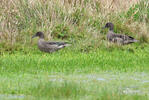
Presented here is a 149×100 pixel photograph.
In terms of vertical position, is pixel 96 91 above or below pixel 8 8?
above

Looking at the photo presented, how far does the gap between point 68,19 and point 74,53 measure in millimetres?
3283

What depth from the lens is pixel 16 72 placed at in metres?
8.94

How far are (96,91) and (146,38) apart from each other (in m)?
8.22

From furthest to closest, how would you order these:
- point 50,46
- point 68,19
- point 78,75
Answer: point 68,19, point 50,46, point 78,75

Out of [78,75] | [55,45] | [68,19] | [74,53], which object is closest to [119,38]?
[74,53]

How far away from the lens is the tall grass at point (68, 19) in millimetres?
14539

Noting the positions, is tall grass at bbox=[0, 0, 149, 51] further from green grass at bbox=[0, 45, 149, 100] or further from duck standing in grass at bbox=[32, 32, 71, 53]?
green grass at bbox=[0, 45, 149, 100]

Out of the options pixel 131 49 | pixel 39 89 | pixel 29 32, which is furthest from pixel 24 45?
pixel 39 89

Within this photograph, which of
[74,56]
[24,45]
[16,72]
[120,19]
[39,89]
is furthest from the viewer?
[120,19]

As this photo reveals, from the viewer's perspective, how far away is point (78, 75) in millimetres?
8727

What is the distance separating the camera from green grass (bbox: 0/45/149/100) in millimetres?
6578

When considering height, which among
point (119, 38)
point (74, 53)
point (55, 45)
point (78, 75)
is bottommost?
point (119, 38)

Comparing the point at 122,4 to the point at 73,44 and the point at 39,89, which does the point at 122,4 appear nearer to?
the point at 73,44

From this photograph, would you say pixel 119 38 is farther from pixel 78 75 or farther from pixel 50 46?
pixel 78 75
